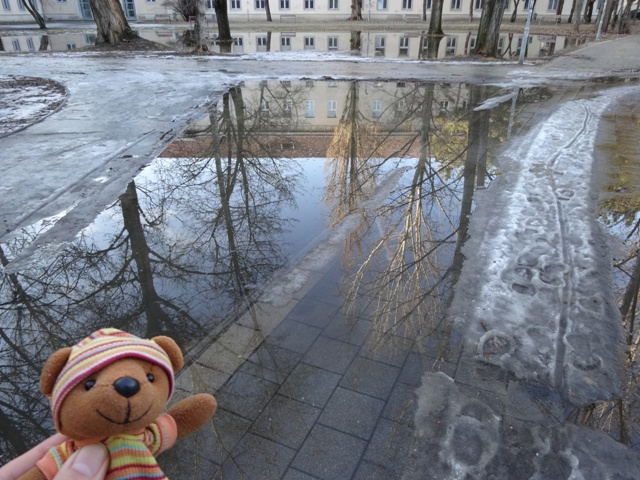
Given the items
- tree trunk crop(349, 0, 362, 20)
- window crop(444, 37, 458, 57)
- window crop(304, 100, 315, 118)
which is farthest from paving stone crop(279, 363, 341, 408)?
tree trunk crop(349, 0, 362, 20)

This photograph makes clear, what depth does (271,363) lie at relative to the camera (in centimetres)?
354

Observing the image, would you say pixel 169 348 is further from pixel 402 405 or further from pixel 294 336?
pixel 294 336

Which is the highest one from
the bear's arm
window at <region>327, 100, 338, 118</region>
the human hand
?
the human hand

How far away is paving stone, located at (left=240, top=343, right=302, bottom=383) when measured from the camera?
135 inches

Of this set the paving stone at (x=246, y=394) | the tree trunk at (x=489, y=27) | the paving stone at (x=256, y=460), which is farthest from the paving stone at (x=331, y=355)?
the tree trunk at (x=489, y=27)

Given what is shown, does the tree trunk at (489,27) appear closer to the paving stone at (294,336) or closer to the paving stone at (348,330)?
the paving stone at (348,330)

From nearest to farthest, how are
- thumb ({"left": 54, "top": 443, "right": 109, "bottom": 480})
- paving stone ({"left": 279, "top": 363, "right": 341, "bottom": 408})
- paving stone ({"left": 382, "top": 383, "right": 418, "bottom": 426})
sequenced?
thumb ({"left": 54, "top": 443, "right": 109, "bottom": 480}) < paving stone ({"left": 382, "top": 383, "right": 418, "bottom": 426}) < paving stone ({"left": 279, "top": 363, "right": 341, "bottom": 408})

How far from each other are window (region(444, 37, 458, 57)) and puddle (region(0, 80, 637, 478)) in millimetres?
20079

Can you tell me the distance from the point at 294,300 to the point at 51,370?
284cm

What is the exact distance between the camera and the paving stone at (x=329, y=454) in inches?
107

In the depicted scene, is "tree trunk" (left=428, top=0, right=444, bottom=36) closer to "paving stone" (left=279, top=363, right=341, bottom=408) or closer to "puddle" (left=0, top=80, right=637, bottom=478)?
"puddle" (left=0, top=80, right=637, bottom=478)

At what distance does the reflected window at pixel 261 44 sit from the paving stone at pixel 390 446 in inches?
1088

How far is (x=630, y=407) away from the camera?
10.1 feet

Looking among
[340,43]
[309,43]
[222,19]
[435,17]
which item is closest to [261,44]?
[309,43]
